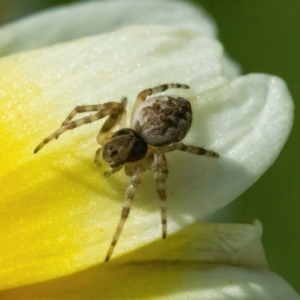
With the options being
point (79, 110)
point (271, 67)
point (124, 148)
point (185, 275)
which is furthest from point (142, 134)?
point (271, 67)

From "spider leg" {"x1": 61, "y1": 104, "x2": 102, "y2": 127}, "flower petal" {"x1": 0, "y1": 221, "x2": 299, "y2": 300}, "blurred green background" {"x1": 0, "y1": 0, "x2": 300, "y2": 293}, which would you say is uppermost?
"spider leg" {"x1": 61, "y1": 104, "x2": 102, "y2": 127}

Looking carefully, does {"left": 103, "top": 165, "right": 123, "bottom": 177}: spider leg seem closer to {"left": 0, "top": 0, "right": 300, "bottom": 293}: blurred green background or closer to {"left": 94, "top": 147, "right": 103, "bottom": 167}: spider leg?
{"left": 94, "top": 147, "right": 103, "bottom": 167}: spider leg

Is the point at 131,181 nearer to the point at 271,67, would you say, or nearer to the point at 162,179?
the point at 162,179

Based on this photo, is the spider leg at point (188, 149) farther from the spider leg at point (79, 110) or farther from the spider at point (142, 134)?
the spider leg at point (79, 110)

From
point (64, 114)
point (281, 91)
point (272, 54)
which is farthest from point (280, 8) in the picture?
point (64, 114)

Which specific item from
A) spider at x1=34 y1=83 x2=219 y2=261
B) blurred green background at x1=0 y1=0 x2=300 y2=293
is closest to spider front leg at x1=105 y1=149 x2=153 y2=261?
spider at x1=34 y1=83 x2=219 y2=261

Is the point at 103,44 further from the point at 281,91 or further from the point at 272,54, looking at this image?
the point at 272,54

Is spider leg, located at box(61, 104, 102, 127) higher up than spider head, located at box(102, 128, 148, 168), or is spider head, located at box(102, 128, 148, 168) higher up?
spider leg, located at box(61, 104, 102, 127)

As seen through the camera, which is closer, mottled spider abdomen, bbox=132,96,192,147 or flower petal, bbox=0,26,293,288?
flower petal, bbox=0,26,293,288
